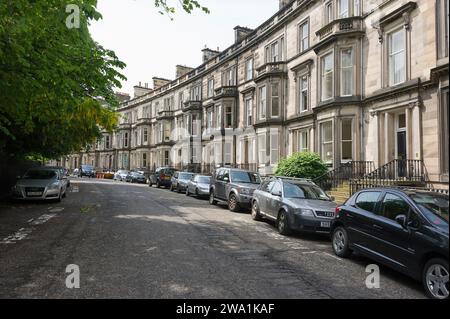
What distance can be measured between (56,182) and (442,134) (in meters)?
15.9

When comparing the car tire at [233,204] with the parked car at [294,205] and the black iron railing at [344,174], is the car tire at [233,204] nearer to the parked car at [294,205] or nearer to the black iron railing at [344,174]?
the parked car at [294,205]

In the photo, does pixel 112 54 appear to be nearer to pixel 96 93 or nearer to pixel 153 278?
pixel 96 93

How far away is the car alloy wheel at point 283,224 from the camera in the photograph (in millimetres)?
9961

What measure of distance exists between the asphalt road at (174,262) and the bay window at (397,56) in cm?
949

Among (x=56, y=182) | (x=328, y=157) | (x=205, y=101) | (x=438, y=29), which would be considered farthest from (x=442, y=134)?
(x=205, y=101)

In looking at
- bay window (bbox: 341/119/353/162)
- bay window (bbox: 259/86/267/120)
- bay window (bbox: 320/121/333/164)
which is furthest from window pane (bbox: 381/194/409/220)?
A: bay window (bbox: 259/86/267/120)

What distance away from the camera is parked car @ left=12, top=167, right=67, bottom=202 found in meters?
15.3

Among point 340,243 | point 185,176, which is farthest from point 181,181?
point 340,243

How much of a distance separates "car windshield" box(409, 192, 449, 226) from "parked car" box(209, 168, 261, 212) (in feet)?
28.9

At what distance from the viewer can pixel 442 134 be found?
43.7 ft

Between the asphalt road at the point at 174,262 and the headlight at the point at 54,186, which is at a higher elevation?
the headlight at the point at 54,186

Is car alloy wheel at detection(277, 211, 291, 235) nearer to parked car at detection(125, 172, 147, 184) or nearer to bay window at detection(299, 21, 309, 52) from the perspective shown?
bay window at detection(299, 21, 309, 52)

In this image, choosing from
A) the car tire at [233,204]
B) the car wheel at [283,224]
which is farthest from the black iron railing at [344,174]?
the car wheel at [283,224]

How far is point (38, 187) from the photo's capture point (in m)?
15.4
